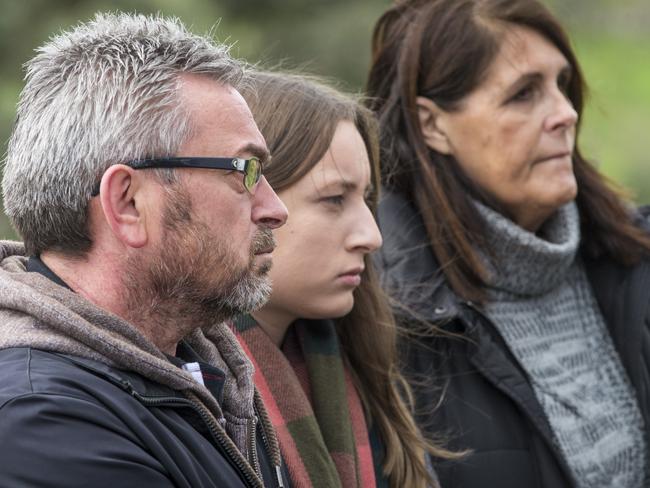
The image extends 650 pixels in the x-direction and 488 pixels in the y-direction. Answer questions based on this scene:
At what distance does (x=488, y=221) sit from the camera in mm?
3248

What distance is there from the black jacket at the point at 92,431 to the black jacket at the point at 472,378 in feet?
3.67

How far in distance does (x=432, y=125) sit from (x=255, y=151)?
1.33 m

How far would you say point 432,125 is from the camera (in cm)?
336

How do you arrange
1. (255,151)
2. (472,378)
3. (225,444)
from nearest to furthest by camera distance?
1. (225,444)
2. (255,151)
3. (472,378)

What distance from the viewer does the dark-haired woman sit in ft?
9.98

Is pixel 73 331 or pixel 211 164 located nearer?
pixel 73 331

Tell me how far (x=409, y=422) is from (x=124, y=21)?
1217mm

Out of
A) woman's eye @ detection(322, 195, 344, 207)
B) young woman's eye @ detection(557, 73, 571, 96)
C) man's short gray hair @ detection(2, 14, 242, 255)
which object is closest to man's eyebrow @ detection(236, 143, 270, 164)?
man's short gray hair @ detection(2, 14, 242, 255)

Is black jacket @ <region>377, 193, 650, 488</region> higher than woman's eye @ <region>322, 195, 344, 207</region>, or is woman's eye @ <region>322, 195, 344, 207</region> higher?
woman's eye @ <region>322, 195, 344, 207</region>

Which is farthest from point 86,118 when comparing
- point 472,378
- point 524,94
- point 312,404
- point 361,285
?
point 524,94

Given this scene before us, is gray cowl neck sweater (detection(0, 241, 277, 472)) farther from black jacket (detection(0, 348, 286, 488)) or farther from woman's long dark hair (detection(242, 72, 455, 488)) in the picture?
woman's long dark hair (detection(242, 72, 455, 488))

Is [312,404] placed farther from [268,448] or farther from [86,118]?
[86,118]

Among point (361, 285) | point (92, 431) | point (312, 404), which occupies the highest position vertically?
point (92, 431)

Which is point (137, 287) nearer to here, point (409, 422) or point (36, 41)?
point (409, 422)
